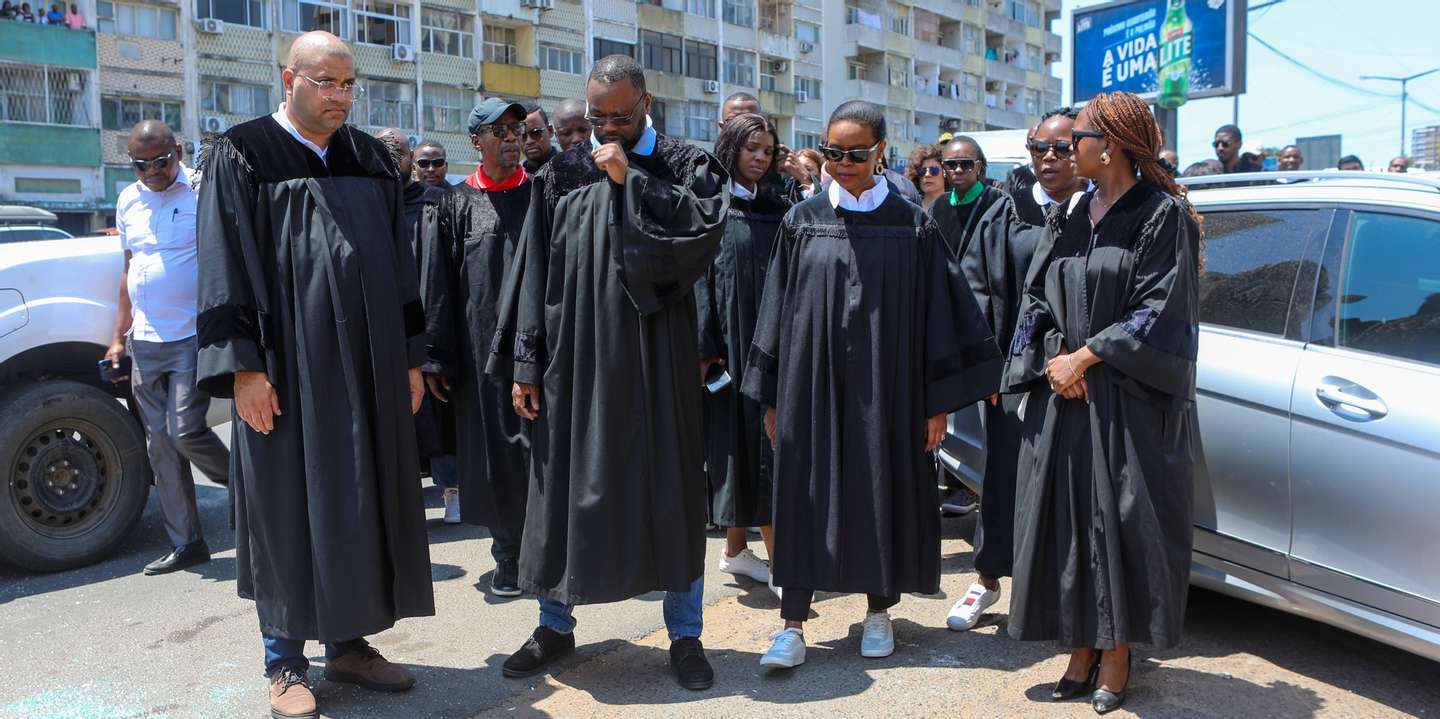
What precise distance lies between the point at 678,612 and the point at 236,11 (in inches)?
1422

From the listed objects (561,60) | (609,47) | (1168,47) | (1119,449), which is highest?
(609,47)

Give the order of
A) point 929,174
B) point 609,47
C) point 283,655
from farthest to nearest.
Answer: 1. point 609,47
2. point 929,174
3. point 283,655

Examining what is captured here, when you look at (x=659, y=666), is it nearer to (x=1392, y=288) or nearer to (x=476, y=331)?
(x=476, y=331)

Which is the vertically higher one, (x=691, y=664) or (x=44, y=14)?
(x=44, y=14)

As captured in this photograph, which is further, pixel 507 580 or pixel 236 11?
pixel 236 11

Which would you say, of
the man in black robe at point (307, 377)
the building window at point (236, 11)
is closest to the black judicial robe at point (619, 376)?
the man in black robe at point (307, 377)

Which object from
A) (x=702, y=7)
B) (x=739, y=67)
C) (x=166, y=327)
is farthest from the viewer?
(x=739, y=67)

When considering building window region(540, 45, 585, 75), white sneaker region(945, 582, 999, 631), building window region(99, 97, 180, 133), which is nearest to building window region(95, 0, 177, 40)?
building window region(99, 97, 180, 133)

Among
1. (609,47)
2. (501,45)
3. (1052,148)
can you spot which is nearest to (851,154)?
(1052,148)

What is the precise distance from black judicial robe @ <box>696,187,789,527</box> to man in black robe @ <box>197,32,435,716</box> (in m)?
1.64

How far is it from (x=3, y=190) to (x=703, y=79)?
27946 mm

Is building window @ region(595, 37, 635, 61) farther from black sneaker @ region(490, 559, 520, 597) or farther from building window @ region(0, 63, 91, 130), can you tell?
black sneaker @ region(490, 559, 520, 597)

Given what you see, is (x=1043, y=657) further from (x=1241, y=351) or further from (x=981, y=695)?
(x=1241, y=351)

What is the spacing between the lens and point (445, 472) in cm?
721
